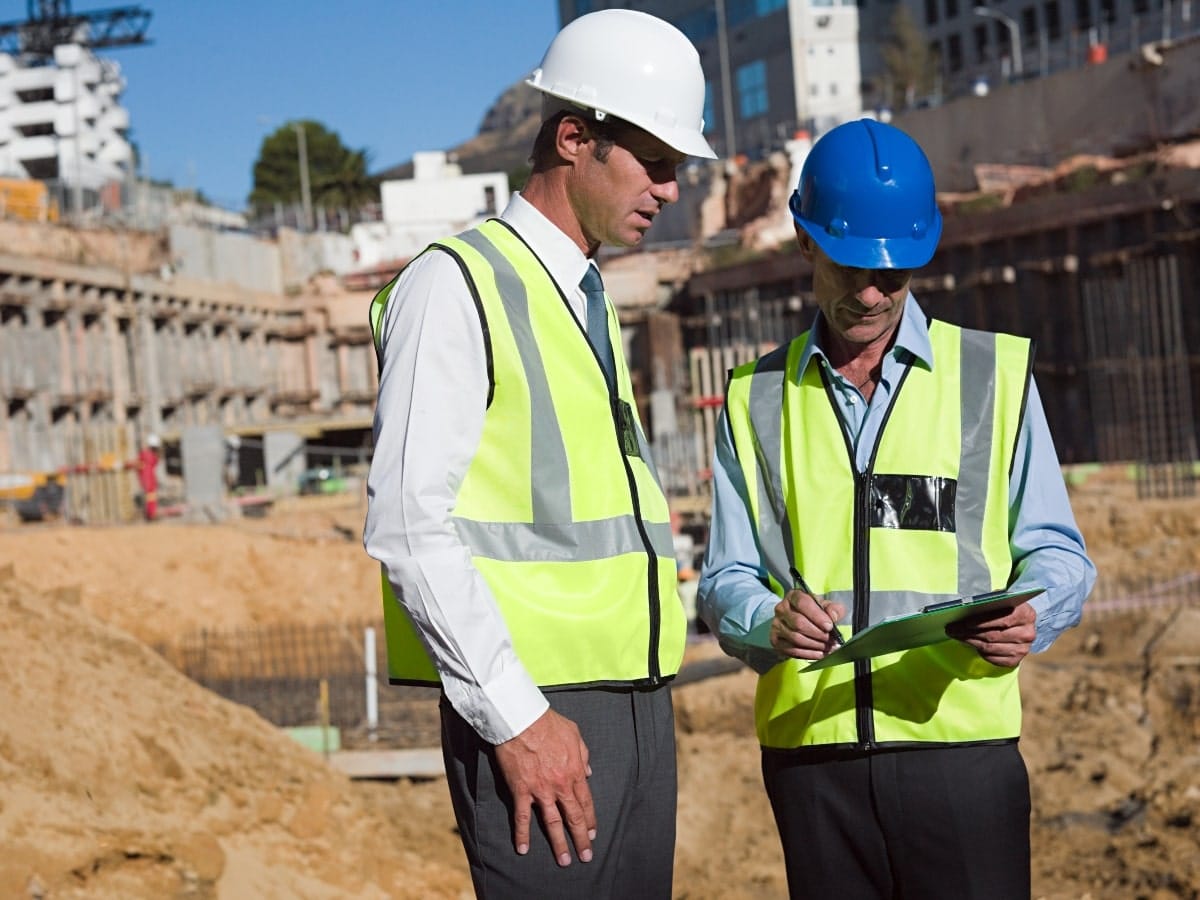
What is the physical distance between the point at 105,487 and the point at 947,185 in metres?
23.3

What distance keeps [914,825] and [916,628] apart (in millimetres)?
481

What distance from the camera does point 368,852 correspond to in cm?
730

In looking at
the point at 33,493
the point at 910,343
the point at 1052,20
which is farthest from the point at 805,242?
the point at 1052,20

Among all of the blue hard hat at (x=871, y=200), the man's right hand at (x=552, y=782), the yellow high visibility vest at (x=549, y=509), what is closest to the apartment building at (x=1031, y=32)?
the blue hard hat at (x=871, y=200)

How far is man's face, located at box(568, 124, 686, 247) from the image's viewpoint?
2.48 meters

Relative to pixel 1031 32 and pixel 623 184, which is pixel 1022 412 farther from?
pixel 1031 32

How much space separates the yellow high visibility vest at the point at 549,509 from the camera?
2.32m

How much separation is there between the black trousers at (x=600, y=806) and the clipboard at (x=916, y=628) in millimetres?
336

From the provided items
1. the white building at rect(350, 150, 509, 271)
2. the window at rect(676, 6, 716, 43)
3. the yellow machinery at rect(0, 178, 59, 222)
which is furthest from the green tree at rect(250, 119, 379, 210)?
the yellow machinery at rect(0, 178, 59, 222)

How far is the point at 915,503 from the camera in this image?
2.82 m

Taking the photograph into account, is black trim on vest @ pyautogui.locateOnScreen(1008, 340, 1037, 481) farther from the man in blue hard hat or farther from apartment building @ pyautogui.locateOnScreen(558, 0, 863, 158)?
apartment building @ pyautogui.locateOnScreen(558, 0, 863, 158)

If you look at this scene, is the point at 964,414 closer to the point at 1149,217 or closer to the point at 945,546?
the point at 945,546

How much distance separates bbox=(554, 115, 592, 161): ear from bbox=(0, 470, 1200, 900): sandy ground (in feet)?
11.1

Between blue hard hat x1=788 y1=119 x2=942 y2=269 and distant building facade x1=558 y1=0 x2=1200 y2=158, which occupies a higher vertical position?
distant building facade x1=558 y1=0 x2=1200 y2=158
